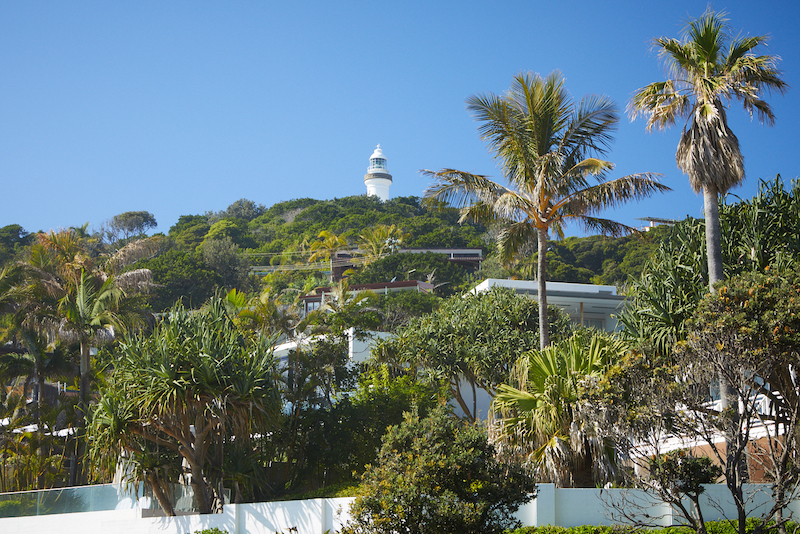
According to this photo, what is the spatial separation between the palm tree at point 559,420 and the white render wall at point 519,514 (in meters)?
0.93

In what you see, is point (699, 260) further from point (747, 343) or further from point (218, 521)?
point (218, 521)

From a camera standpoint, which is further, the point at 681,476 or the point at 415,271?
the point at 415,271

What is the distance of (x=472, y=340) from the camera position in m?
23.5

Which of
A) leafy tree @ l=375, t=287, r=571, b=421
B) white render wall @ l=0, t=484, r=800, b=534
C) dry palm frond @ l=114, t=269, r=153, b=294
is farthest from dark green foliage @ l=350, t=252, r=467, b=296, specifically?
white render wall @ l=0, t=484, r=800, b=534

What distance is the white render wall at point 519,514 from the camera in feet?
41.7

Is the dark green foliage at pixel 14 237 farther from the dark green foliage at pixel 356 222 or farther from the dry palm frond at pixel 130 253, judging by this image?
the dry palm frond at pixel 130 253

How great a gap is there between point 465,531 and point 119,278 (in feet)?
74.3

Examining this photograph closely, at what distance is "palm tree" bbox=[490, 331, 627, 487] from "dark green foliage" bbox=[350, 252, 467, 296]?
4039 cm

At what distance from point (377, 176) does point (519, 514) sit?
122 m

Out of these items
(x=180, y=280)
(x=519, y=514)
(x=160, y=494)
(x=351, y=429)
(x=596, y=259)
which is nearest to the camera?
(x=519, y=514)

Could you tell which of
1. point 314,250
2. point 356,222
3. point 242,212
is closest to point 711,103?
point 314,250

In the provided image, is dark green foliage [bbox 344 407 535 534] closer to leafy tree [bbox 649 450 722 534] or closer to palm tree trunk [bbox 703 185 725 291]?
leafy tree [bbox 649 450 722 534]

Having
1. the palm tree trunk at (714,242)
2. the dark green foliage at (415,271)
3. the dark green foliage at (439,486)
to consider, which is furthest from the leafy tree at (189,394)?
the dark green foliage at (415,271)

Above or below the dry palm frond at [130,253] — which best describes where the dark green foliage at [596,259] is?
above
